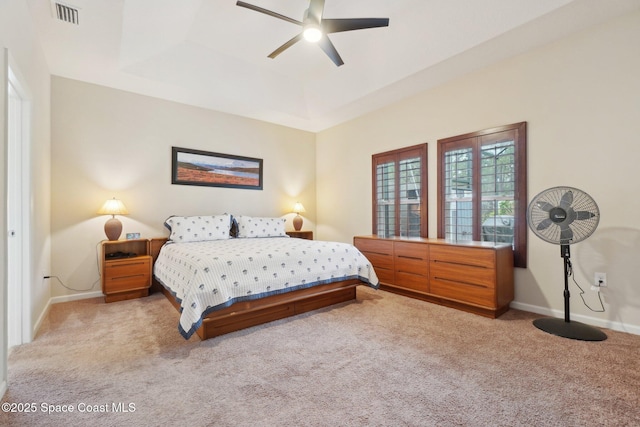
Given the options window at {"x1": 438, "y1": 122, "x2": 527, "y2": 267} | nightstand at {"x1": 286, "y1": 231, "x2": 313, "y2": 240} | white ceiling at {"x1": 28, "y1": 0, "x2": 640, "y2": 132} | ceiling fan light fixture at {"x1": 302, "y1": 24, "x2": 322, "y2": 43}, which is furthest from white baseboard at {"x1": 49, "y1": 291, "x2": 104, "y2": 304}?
window at {"x1": 438, "y1": 122, "x2": 527, "y2": 267}

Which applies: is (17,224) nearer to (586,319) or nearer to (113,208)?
(113,208)

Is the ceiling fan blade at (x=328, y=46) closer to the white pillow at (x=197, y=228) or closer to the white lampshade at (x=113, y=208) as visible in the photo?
the white pillow at (x=197, y=228)

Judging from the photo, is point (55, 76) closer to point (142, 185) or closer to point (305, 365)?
point (142, 185)

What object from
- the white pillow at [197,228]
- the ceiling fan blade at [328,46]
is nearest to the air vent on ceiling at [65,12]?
the ceiling fan blade at [328,46]

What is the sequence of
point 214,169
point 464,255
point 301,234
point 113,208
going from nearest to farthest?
point 464,255 → point 113,208 → point 214,169 → point 301,234

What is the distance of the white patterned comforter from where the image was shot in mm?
2340

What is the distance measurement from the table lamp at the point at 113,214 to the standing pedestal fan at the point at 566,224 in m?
4.55

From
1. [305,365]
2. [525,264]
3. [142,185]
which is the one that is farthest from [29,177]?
[525,264]

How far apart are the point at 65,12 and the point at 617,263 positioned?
213 inches

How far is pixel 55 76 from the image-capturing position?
3.54 m

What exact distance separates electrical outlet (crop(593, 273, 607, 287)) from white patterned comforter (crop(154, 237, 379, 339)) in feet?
6.69

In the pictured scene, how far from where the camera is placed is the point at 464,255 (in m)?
3.06

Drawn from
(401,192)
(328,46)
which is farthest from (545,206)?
(328,46)

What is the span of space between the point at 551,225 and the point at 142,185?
15.9ft
